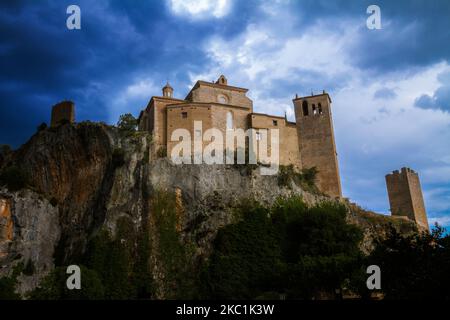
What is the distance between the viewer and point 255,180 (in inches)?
1661

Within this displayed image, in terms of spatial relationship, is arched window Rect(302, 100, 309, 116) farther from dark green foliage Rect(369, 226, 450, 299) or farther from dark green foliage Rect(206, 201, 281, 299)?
dark green foliage Rect(369, 226, 450, 299)

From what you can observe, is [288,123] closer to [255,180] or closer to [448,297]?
[255,180]

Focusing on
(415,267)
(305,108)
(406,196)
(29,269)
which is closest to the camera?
(415,267)

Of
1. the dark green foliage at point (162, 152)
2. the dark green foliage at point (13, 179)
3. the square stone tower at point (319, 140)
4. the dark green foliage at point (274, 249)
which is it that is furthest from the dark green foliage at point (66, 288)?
the square stone tower at point (319, 140)

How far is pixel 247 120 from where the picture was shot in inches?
1956

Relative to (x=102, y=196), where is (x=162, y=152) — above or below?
above

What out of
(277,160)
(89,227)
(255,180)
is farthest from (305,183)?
(89,227)

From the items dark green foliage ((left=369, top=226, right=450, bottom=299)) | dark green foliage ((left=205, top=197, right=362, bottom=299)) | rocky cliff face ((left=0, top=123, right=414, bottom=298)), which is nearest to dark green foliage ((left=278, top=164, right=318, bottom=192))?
rocky cliff face ((left=0, top=123, right=414, bottom=298))

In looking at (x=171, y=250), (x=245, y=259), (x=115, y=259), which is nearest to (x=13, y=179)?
(x=115, y=259)

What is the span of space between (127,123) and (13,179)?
11.8 metres

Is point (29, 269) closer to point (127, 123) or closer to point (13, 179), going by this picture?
point (13, 179)

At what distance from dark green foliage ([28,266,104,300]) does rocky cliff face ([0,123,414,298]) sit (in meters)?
4.82

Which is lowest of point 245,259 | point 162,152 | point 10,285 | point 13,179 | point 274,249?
point 10,285
